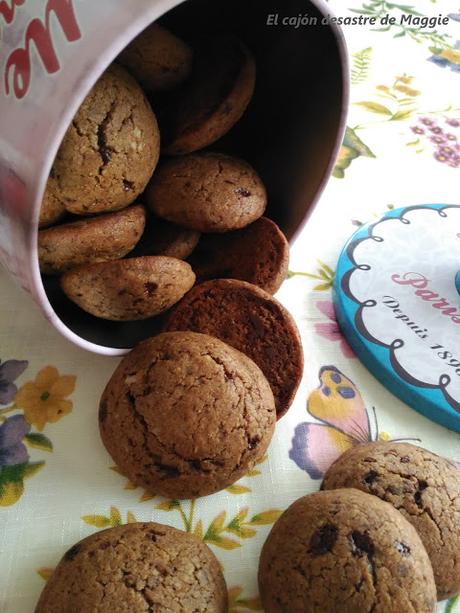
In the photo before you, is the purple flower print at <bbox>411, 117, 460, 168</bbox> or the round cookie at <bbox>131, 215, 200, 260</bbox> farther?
the purple flower print at <bbox>411, 117, 460, 168</bbox>

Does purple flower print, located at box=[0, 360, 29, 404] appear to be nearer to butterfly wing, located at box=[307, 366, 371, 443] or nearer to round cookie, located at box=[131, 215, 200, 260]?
round cookie, located at box=[131, 215, 200, 260]

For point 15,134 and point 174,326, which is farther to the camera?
point 174,326

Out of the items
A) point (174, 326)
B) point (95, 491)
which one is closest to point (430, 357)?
point (174, 326)

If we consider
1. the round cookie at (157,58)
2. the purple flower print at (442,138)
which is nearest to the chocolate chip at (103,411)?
the round cookie at (157,58)

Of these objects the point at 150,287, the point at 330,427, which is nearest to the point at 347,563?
the point at 330,427

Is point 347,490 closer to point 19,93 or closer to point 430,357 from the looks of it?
point 430,357

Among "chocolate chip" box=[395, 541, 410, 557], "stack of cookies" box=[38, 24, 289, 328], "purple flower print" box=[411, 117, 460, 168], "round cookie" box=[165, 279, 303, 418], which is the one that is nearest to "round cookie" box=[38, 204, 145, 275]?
"stack of cookies" box=[38, 24, 289, 328]
